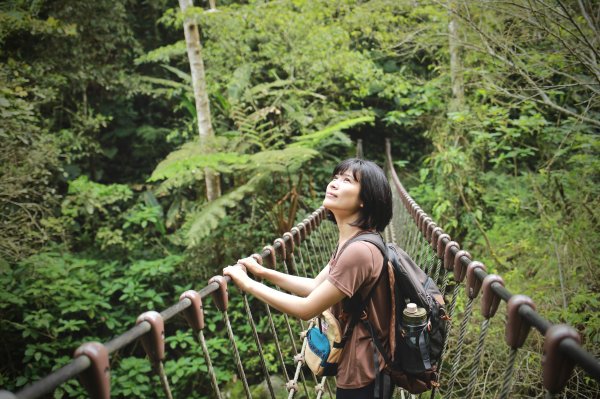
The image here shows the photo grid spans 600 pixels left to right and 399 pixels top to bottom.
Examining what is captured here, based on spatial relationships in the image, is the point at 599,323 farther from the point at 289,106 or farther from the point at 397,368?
the point at 289,106

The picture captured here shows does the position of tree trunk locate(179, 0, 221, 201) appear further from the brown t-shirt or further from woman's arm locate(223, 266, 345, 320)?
the brown t-shirt

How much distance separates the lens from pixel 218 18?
15.3 ft

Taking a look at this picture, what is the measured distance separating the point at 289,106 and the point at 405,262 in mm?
4603

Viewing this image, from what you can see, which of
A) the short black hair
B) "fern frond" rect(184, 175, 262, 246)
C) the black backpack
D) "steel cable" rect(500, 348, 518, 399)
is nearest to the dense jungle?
"fern frond" rect(184, 175, 262, 246)

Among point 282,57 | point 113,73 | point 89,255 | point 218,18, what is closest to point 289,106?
point 282,57

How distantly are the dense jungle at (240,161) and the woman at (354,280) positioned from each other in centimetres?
149

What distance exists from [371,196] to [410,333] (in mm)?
394

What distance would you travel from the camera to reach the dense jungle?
10.0 ft

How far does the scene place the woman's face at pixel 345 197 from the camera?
1.25 meters

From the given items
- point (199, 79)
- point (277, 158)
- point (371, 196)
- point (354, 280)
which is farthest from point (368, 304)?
point (199, 79)

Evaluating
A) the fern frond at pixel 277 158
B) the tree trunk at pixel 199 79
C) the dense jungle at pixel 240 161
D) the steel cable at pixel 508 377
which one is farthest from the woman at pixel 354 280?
the tree trunk at pixel 199 79

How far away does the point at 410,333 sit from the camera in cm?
108

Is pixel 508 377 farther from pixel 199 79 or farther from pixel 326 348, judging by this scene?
pixel 199 79

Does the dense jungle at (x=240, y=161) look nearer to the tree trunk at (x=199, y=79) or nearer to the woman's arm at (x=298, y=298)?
the tree trunk at (x=199, y=79)
